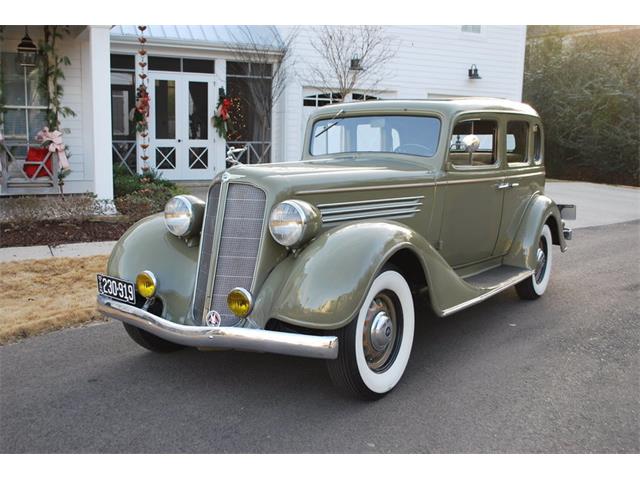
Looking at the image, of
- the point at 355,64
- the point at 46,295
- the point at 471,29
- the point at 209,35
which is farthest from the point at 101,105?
the point at 471,29

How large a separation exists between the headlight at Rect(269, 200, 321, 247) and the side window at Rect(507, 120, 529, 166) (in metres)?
2.69

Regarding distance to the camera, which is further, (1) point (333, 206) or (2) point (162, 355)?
(2) point (162, 355)

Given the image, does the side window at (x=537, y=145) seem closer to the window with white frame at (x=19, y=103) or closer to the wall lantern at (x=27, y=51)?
the wall lantern at (x=27, y=51)

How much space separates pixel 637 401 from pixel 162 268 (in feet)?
9.45

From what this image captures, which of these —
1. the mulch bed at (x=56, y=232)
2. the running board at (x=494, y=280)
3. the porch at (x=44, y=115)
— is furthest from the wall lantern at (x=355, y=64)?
the running board at (x=494, y=280)

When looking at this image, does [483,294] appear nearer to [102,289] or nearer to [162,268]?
[162,268]

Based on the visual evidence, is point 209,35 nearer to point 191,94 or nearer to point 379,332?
point 191,94

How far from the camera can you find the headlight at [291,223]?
132 inches

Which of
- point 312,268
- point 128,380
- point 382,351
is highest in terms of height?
point 312,268

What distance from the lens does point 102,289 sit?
372 cm

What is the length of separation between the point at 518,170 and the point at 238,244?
3002 millimetres

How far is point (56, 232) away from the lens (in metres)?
7.76

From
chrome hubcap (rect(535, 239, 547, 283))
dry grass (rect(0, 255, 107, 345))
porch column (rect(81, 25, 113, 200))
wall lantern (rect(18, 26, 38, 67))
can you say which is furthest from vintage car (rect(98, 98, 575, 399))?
wall lantern (rect(18, 26, 38, 67))

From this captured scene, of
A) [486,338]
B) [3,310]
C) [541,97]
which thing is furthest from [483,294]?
[541,97]
